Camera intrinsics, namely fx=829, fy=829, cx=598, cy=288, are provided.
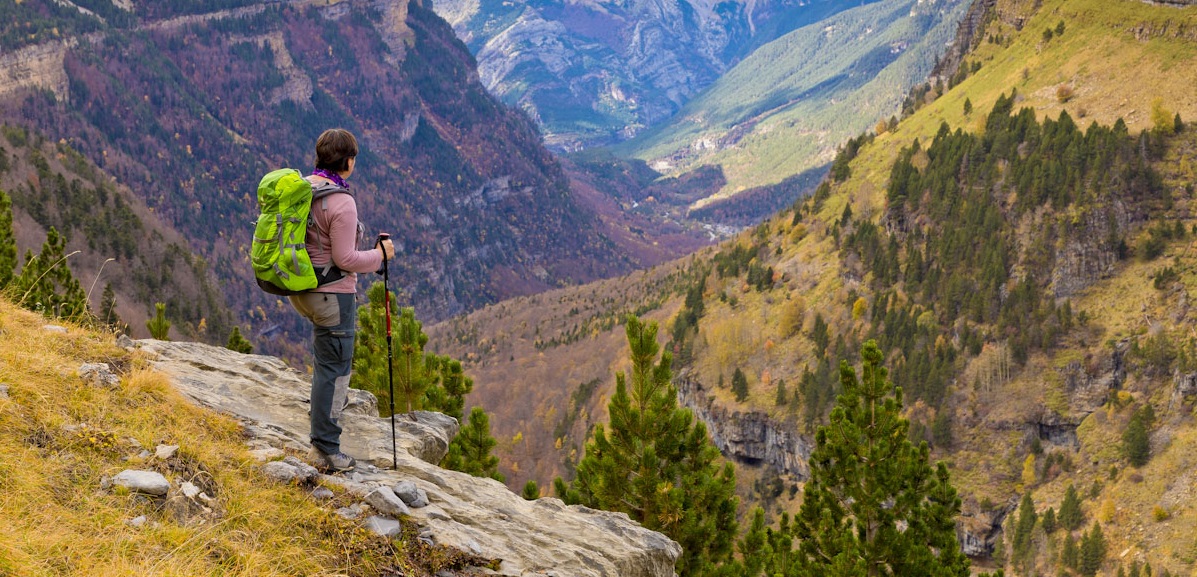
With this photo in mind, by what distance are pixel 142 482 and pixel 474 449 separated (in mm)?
16466

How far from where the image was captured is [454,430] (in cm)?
1733

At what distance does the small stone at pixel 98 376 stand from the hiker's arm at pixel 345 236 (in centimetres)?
380

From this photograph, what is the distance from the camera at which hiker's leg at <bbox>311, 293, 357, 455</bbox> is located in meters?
11.1

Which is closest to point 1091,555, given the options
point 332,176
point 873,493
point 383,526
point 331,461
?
point 873,493

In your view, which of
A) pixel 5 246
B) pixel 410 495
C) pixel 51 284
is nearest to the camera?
pixel 410 495

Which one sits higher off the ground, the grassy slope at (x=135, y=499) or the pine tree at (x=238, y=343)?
the grassy slope at (x=135, y=499)

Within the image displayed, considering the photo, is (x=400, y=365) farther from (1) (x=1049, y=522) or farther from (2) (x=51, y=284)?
(1) (x=1049, y=522)

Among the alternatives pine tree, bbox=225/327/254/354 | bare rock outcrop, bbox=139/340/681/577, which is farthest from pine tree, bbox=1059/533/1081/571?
bare rock outcrop, bbox=139/340/681/577

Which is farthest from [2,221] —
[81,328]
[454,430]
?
[454,430]

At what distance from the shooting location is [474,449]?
2509 cm

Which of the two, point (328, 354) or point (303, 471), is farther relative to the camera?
point (328, 354)

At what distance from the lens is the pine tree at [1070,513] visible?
77438 millimetres

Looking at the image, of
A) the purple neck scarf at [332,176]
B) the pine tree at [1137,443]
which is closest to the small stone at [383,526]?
the purple neck scarf at [332,176]

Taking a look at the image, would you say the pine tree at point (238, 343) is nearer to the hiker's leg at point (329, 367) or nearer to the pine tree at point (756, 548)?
the pine tree at point (756, 548)
